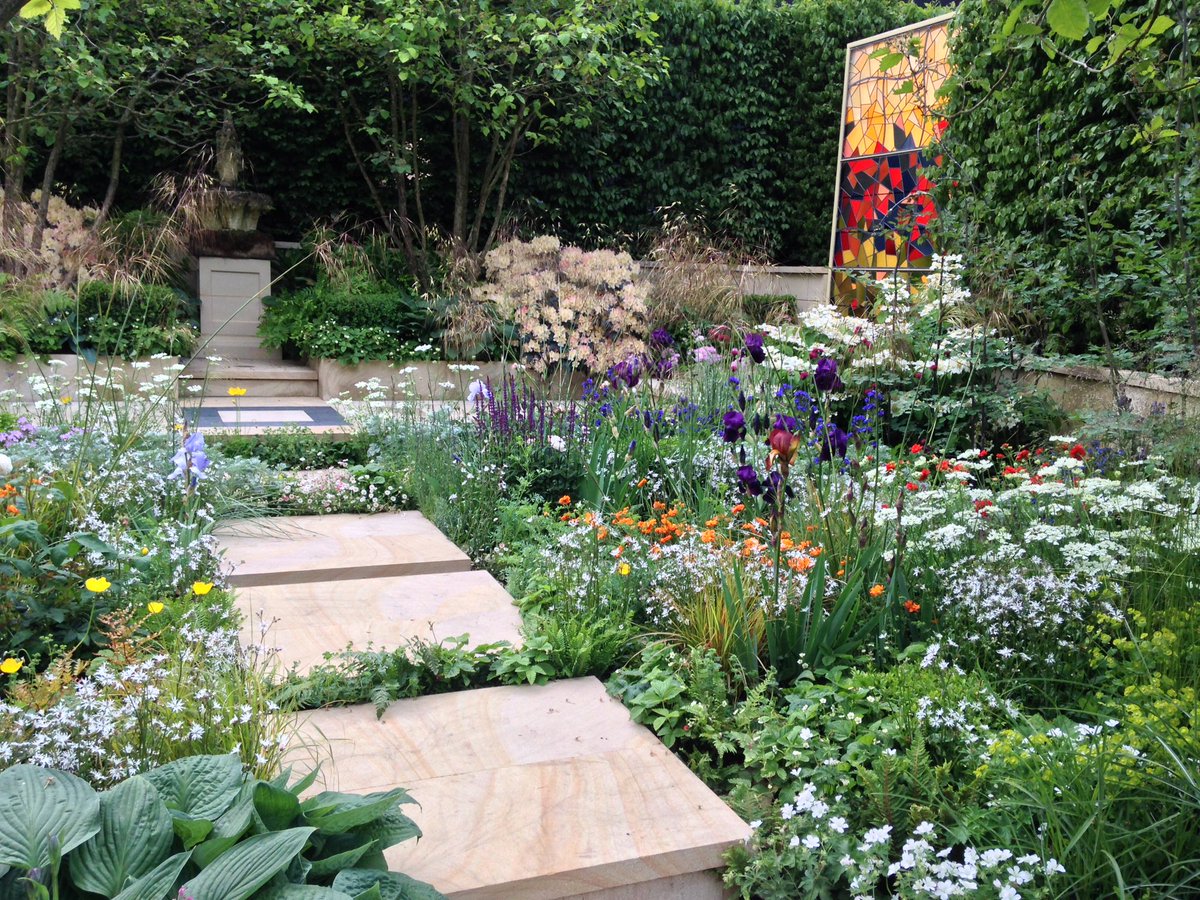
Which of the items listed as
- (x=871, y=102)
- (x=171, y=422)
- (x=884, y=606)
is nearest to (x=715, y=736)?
(x=884, y=606)

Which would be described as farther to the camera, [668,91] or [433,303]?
[668,91]

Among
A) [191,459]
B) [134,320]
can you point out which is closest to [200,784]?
[191,459]

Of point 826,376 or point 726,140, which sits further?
point 726,140

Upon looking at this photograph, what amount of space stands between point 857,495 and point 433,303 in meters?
5.84

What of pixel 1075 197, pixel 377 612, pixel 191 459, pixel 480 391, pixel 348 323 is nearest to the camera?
pixel 377 612

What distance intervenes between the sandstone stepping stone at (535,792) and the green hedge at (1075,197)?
3352mm

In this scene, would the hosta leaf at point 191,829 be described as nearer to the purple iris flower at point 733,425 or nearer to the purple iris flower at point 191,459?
the purple iris flower at point 733,425

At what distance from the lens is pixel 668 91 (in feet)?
35.8

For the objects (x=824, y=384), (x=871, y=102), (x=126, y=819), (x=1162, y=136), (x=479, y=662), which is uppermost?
(x=871, y=102)

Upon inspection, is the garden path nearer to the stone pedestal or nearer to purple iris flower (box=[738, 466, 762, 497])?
purple iris flower (box=[738, 466, 762, 497])

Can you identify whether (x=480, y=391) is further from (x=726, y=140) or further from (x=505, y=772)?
(x=726, y=140)

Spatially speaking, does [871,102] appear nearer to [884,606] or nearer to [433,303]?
[433,303]

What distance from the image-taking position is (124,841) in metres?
1.50

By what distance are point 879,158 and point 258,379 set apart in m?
6.40
